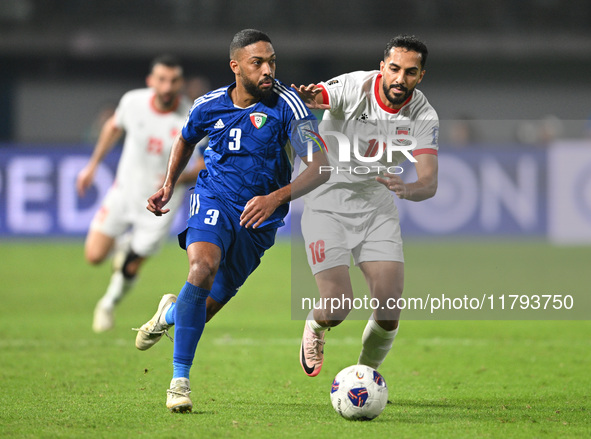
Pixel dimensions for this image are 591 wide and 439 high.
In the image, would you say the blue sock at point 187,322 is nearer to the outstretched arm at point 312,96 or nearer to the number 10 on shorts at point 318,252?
the number 10 on shorts at point 318,252

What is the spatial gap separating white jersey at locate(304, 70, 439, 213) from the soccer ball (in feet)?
4.50

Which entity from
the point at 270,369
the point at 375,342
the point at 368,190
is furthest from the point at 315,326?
the point at 270,369

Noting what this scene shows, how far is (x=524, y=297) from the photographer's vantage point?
35.4ft

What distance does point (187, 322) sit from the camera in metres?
5.42

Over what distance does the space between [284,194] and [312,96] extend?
0.83 m

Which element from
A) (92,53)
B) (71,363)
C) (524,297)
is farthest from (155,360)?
(92,53)

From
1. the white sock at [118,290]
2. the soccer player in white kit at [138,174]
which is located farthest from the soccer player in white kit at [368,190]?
the white sock at [118,290]

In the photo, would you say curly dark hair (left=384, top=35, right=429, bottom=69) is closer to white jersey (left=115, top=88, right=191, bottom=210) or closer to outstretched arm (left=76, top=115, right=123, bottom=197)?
white jersey (left=115, top=88, right=191, bottom=210)

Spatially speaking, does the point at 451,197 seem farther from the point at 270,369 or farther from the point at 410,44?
the point at 410,44

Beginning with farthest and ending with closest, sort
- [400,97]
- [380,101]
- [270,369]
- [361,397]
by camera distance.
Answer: [270,369] → [380,101] → [400,97] → [361,397]

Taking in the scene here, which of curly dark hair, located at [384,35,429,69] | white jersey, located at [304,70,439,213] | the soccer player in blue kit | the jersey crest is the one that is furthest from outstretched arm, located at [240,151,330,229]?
curly dark hair, located at [384,35,429,69]

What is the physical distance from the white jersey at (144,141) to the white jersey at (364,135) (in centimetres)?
394

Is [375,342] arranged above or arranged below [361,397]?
above

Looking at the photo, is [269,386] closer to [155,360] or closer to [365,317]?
[155,360]
